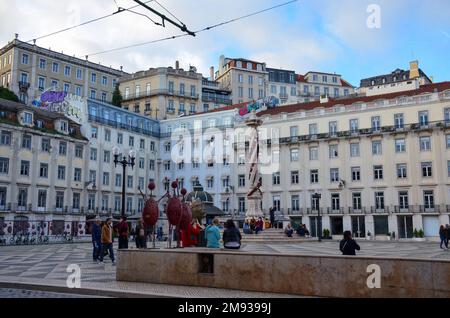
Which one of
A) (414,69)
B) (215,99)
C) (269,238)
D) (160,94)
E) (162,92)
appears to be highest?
(414,69)

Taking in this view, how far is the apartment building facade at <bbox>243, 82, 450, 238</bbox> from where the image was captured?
4691 centimetres

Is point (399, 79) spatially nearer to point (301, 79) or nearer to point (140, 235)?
point (301, 79)

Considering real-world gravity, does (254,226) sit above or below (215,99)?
below

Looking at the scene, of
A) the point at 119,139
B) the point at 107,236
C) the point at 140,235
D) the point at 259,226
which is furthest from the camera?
the point at 119,139

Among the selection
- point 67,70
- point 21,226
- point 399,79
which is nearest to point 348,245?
point 21,226

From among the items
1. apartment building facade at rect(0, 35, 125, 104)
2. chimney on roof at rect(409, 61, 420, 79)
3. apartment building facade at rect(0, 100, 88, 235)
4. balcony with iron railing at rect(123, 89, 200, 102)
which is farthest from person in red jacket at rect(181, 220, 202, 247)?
chimney on roof at rect(409, 61, 420, 79)

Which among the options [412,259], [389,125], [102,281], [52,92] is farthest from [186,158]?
[412,259]

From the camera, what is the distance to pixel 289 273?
9289 mm

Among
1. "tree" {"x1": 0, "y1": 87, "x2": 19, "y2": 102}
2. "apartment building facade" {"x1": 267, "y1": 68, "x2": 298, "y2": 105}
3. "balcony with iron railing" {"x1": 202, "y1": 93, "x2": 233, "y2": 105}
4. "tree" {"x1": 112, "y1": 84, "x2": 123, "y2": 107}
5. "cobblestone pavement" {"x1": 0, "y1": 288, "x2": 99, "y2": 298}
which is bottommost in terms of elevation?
"cobblestone pavement" {"x1": 0, "y1": 288, "x2": 99, "y2": 298}

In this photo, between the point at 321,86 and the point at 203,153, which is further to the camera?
the point at 321,86

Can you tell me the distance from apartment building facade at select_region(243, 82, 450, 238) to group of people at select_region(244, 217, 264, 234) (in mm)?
20669

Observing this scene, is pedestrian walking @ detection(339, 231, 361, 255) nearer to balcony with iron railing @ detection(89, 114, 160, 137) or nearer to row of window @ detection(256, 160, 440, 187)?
row of window @ detection(256, 160, 440, 187)

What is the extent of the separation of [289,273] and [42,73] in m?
66.4
